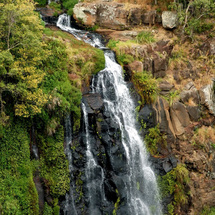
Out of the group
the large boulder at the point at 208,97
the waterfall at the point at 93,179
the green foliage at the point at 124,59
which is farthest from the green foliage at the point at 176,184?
the green foliage at the point at 124,59

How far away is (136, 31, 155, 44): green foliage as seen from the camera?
939 inches

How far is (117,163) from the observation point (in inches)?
642

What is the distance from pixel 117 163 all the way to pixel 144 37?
14278 millimetres

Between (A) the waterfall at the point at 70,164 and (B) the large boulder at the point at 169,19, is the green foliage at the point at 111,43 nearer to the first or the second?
(B) the large boulder at the point at 169,19

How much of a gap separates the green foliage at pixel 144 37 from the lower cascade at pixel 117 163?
5730 mm

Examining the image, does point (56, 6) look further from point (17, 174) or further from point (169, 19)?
point (17, 174)

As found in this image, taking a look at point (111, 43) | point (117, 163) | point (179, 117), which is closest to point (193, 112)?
point (179, 117)

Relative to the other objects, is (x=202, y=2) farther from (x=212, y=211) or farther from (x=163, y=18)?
(x=212, y=211)

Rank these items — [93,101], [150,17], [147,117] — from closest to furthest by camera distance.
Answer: [93,101]
[147,117]
[150,17]

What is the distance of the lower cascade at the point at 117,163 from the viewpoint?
15258 millimetres

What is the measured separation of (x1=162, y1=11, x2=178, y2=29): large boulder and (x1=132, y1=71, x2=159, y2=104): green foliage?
354 inches

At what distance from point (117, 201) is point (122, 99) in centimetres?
794

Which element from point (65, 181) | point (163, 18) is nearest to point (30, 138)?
point (65, 181)

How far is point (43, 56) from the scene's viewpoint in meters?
14.3
